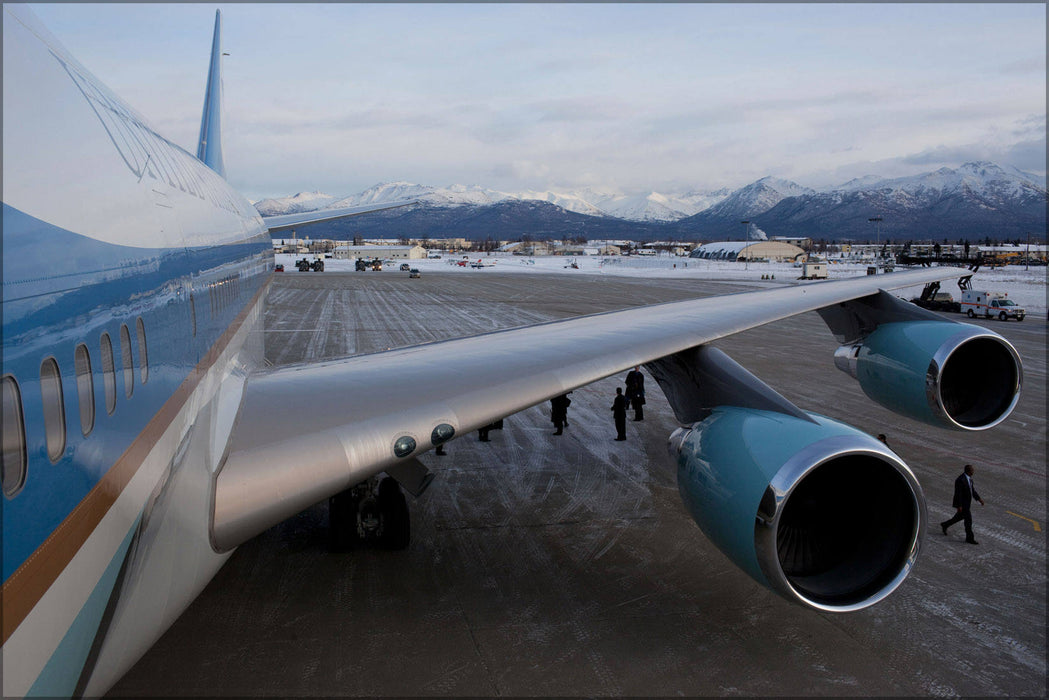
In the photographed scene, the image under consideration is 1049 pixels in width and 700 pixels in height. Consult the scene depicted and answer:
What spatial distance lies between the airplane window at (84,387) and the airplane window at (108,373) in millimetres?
167

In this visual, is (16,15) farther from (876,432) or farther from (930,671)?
(876,432)

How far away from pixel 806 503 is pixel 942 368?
327 cm

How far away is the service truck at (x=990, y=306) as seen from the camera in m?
34.8

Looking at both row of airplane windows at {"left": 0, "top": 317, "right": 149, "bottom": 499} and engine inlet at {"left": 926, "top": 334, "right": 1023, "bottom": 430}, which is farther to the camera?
engine inlet at {"left": 926, "top": 334, "right": 1023, "bottom": 430}

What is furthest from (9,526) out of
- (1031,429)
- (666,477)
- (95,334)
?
(1031,429)

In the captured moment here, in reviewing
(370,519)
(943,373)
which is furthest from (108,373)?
(943,373)

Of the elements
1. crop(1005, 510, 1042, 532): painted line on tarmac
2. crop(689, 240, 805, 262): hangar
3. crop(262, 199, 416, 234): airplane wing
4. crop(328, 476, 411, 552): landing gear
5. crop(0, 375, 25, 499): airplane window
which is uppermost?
crop(262, 199, 416, 234): airplane wing

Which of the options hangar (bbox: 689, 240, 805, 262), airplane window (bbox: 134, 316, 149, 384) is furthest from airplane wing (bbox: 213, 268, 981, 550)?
hangar (bbox: 689, 240, 805, 262)

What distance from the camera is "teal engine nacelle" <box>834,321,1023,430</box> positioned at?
795cm

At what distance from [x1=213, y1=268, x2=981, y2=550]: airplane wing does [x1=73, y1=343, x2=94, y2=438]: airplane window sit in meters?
1.56

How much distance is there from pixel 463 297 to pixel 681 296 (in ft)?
45.6

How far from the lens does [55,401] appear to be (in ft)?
8.75

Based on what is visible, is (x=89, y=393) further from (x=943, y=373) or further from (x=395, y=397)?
(x=943, y=373)

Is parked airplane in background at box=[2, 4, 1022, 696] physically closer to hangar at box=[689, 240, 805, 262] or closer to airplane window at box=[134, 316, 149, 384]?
airplane window at box=[134, 316, 149, 384]
